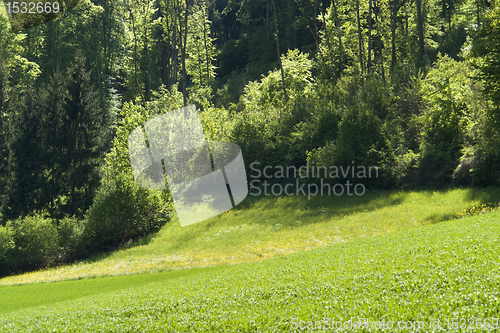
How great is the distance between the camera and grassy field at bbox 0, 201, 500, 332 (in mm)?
8109

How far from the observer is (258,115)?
147 ft

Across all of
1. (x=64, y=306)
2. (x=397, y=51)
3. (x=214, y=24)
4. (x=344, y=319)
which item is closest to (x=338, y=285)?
(x=344, y=319)

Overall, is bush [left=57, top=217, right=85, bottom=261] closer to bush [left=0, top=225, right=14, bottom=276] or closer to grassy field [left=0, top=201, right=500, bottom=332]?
bush [left=0, top=225, right=14, bottom=276]

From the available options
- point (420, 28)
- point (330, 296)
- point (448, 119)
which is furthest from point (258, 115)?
point (330, 296)

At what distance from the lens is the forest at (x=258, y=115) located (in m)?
29.4

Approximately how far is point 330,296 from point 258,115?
119 ft

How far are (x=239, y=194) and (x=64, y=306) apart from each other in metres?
27.1

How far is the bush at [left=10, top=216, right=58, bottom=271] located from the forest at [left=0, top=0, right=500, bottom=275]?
0.08 m

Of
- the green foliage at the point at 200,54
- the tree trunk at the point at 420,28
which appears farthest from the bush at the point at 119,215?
Answer: the green foliage at the point at 200,54

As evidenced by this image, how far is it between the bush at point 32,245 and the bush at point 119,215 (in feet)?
9.80

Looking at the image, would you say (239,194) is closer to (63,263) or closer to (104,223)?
(104,223)

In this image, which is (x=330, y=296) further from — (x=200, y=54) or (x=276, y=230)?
(x=200, y=54)

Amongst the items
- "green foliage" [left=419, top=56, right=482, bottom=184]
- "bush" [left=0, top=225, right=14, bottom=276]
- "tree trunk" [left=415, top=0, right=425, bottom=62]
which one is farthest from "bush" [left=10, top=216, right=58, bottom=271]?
"tree trunk" [left=415, top=0, right=425, bottom=62]

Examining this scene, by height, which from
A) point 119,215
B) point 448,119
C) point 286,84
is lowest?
point 119,215
